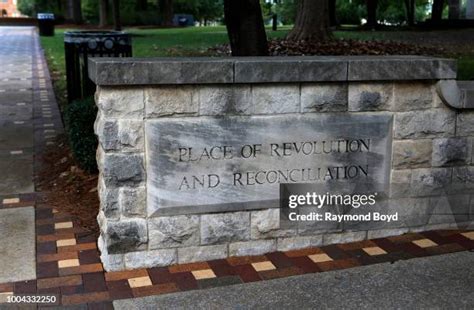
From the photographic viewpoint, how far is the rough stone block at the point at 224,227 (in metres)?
4.23

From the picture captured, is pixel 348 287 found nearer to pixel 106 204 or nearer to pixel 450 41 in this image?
pixel 106 204

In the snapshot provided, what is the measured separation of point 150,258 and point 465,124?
253cm

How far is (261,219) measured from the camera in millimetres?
4344

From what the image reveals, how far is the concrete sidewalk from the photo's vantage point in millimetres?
3625

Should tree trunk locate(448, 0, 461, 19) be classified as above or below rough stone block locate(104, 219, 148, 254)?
above

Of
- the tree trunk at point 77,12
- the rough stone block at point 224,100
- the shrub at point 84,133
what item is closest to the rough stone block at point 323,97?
the rough stone block at point 224,100

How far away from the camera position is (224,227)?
4.26m

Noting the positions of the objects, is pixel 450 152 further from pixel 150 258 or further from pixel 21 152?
pixel 21 152

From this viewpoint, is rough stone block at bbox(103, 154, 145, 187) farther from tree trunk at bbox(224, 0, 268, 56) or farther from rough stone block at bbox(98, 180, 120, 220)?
tree trunk at bbox(224, 0, 268, 56)

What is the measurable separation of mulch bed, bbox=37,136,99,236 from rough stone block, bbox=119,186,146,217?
785 mm

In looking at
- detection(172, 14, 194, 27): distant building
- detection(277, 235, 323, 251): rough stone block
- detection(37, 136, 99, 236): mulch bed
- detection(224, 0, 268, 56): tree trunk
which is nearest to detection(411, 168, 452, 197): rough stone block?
detection(277, 235, 323, 251): rough stone block

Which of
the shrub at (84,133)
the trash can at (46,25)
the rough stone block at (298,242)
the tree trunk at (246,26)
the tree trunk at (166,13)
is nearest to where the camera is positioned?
the rough stone block at (298,242)

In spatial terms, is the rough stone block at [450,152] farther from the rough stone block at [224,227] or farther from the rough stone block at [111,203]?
the rough stone block at [111,203]

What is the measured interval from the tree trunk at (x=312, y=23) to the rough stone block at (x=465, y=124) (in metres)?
10.9
